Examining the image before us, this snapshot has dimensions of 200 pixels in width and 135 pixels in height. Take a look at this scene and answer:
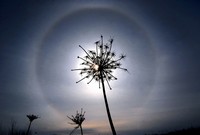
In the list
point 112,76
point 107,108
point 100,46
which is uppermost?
point 100,46

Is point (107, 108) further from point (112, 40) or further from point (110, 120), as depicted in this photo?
point (112, 40)

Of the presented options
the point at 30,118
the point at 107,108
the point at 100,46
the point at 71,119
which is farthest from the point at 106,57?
the point at 30,118

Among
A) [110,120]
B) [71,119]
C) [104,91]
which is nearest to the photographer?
[110,120]

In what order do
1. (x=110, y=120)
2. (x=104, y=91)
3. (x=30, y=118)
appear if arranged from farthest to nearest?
(x=30, y=118) < (x=104, y=91) < (x=110, y=120)

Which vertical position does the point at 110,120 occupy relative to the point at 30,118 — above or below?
below

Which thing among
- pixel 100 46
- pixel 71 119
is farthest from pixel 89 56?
pixel 71 119

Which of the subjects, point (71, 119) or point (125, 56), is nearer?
point (125, 56)

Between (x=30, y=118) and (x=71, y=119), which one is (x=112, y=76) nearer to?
(x=71, y=119)

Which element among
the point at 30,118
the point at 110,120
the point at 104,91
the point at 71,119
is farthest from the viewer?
the point at 30,118

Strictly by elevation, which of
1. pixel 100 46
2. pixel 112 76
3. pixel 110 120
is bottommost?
pixel 110 120

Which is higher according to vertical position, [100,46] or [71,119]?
[100,46]
